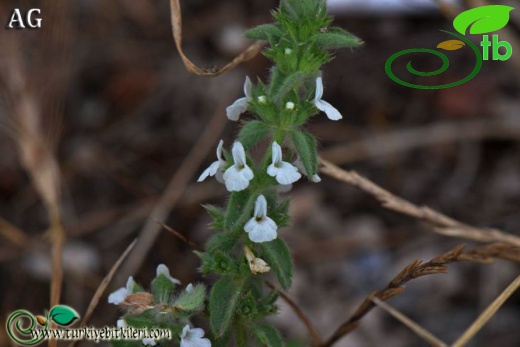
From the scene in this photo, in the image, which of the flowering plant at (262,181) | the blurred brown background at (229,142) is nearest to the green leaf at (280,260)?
the flowering plant at (262,181)

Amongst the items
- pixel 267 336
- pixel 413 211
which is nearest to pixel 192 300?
pixel 267 336

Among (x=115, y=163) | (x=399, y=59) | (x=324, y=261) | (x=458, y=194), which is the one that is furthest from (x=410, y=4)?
(x=115, y=163)

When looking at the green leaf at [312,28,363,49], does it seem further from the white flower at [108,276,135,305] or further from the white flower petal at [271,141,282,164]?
the white flower at [108,276,135,305]

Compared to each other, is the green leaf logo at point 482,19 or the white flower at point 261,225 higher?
the green leaf logo at point 482,19

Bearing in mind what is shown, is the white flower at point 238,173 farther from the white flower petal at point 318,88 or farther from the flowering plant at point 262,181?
the white flower petal at point 318,88

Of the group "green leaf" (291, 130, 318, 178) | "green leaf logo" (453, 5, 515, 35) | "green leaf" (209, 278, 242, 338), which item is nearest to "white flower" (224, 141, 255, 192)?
"green leaf" (291, 130, 318, 178)

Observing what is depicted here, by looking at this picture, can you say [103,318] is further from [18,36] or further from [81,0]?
[81,0]

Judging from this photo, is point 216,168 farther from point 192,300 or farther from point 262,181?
point 192,300
